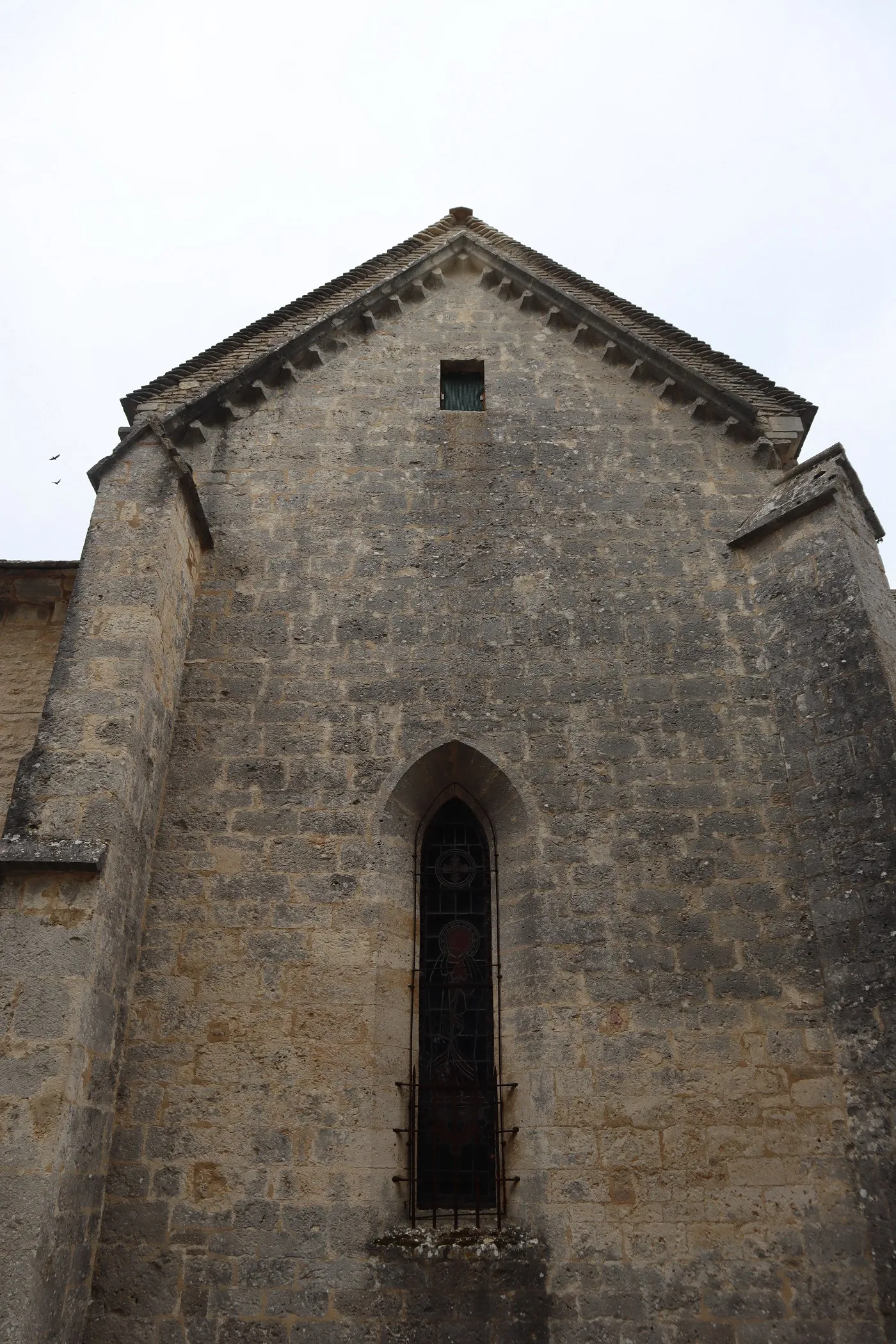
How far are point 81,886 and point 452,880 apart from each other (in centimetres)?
232

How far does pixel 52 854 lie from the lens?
4977mm

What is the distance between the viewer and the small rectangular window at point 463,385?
314 inches

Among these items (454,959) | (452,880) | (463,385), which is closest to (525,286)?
(463,385)

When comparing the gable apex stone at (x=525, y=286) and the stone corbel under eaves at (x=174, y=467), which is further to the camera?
the gable apex stone at (x=525, y=286)

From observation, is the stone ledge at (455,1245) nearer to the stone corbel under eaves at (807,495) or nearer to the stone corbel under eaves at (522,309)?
the stone corbel under eaves at (807,495)

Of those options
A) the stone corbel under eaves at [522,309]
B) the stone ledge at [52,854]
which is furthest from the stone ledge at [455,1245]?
the stone corbel under eaves at [522,309]

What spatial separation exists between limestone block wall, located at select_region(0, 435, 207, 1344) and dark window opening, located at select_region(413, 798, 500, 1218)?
5.78ft

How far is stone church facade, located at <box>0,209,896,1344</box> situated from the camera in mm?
4836

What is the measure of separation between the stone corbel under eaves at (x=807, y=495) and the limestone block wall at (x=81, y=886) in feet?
13.7

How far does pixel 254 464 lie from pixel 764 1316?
6.44 meters

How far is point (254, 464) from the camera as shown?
296 inches

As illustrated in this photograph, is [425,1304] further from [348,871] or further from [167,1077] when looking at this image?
[348,871]

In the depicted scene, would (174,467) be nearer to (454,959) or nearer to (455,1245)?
(454,959)

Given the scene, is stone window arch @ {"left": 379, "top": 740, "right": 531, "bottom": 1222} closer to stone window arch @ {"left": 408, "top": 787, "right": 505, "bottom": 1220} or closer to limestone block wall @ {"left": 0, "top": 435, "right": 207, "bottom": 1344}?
stone window arch @ {"left": 408, "top": 787, "right": 505, "bottom": 1220}
